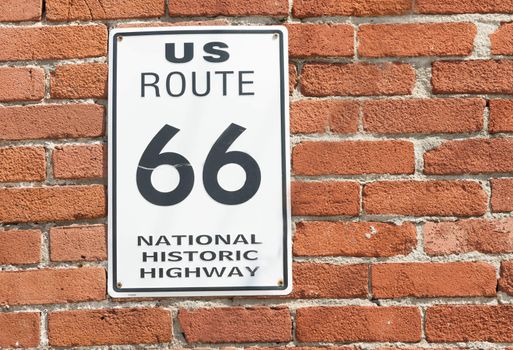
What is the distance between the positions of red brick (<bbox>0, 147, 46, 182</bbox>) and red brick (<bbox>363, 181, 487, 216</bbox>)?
782 millimetres

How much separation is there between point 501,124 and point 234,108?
635 millimetres

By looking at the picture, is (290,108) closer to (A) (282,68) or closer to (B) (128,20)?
(A) (282,68)

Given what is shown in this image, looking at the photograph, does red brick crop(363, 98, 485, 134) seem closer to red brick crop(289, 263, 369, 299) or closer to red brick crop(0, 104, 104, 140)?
red brick crop(289, 263, 369, 299)

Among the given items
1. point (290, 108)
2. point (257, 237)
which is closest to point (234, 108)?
point (290, 108)

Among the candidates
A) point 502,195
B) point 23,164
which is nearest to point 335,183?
point 502,195

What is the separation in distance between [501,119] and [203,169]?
717 mm

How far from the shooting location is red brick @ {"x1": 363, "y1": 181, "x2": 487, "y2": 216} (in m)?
1.77

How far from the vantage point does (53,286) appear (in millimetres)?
1789

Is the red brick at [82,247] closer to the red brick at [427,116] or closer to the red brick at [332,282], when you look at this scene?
the red brick at [332,282]

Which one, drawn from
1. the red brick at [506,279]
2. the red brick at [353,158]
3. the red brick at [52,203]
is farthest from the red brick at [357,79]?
the red brick at [52,203]

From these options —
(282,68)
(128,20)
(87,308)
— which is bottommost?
(87,308)

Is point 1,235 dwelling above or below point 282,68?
below

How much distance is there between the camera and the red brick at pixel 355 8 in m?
1.81

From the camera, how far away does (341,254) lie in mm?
1771
